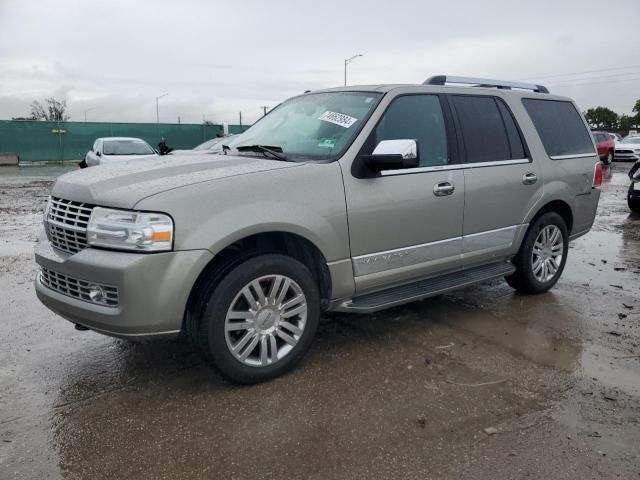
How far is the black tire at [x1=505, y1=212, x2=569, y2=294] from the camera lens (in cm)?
507

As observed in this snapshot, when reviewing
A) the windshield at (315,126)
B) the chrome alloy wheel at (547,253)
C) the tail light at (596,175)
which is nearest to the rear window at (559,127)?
the tail light at (596,175)

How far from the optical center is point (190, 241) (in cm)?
301

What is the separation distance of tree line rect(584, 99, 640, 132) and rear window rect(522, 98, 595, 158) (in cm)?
7530

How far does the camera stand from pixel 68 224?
3.25 meters

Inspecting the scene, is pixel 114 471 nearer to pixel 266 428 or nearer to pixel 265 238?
pixel 266 428

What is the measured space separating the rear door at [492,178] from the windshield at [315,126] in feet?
3.10

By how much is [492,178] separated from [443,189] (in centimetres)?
66

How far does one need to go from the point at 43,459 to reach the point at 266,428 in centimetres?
112

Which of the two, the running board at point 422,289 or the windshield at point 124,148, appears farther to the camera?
the windshield at point 124,148

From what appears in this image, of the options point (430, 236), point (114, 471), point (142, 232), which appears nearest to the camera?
point (114, 471)

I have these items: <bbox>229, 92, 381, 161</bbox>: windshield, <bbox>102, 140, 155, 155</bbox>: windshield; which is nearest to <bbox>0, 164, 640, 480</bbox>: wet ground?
<bbox>229, 92, 381, 161</bbox>: windshield

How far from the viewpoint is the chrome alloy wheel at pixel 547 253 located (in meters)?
5.22

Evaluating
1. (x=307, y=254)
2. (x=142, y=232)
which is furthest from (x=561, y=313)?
(x=142, y=232)

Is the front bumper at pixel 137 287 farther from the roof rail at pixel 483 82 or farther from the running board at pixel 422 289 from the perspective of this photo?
the roof rail at pixel 483 82
